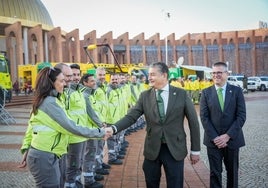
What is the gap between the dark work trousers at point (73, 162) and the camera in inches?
202

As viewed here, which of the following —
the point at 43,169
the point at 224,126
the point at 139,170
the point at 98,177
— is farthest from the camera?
the point at 139,170

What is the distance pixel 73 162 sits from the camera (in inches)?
203

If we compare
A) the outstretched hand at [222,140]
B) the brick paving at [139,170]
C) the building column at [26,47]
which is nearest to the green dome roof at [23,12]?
the building column at [26,47]

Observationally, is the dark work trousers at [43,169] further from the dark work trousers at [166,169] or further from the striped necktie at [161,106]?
the striped necktie at [161,106]

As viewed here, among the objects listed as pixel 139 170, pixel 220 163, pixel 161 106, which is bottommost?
pixel 139 170

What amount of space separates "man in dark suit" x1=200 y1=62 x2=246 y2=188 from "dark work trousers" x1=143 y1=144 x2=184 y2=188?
3.52ft

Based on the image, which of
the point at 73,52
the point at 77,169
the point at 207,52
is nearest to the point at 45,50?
the point at 73,52

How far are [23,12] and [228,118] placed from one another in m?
53.5

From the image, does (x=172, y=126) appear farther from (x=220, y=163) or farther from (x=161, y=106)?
(x=220, y=163)

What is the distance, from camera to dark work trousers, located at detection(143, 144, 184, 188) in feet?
12.9

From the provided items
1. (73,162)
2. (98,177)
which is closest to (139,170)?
(98,177)

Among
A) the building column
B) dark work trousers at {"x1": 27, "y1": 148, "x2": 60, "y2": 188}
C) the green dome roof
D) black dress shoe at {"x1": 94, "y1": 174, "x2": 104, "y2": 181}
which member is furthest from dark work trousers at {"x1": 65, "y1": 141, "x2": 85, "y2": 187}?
the green dome roof

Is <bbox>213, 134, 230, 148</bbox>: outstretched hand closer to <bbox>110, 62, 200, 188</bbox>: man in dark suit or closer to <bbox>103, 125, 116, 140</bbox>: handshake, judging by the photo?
<bbox>110, 62, 200, 188</bbox>: man in dark suit

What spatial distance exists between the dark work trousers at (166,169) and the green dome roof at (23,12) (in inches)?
1819
